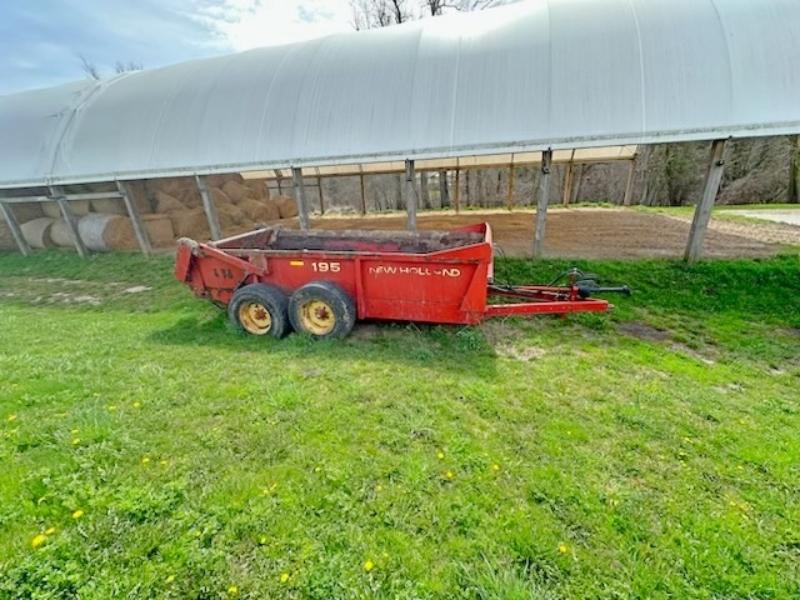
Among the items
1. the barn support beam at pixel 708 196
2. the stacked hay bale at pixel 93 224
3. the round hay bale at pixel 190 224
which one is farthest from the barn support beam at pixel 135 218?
the barn support beam at pixel 708 196

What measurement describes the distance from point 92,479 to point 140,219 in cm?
988

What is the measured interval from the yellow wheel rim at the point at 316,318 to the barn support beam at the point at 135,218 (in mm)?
7846

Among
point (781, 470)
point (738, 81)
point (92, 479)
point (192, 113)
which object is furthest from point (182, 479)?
point (192, 113)

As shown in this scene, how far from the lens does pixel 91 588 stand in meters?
1.98

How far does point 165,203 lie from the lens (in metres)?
12.6

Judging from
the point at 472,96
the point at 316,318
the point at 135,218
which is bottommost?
the point at 316,318

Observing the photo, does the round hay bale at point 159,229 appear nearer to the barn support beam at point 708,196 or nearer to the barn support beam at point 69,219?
the barn support beam at point 69,219

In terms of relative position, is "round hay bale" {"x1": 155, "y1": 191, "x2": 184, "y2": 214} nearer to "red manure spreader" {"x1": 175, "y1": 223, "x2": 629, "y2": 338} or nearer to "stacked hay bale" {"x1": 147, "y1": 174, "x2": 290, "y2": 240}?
"stacked hay bale" {"x1": 147, "y1": 174, "x2": 290, "y2": 240}

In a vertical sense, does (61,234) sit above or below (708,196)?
below

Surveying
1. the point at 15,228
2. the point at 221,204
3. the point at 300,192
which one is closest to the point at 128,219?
the point at 221,204

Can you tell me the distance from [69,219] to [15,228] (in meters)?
2.96

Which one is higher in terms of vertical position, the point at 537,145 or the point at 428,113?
the point at 428,113

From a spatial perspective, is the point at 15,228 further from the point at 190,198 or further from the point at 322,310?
the point at 322,310

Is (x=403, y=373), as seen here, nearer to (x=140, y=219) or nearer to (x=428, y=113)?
(x=428, y=113)
